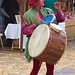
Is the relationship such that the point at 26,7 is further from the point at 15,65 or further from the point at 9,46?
the point at 15,65

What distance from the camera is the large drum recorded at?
2572 millimetres

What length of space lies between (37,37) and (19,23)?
12.5 ft

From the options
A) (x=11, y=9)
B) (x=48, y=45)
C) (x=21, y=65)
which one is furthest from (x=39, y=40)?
(x=11, y=9)

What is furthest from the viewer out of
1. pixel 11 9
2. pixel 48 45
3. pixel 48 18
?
pixel 11 9

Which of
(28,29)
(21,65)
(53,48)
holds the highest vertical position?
(28,29)

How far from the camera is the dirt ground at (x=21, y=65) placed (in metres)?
4.47

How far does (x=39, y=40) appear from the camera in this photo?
2750 mm

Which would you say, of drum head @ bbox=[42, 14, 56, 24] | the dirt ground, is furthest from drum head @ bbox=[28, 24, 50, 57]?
the dirt ground

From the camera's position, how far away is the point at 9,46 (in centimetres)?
719

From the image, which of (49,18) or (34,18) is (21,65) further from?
(49,18)

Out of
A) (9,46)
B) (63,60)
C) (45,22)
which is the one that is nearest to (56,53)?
(45,22)

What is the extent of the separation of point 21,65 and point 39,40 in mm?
2399

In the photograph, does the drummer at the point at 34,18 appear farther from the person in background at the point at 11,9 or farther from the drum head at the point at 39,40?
the person in background at the point at 11,9

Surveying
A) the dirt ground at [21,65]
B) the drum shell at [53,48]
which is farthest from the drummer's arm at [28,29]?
the dirt ground at [21,65]
